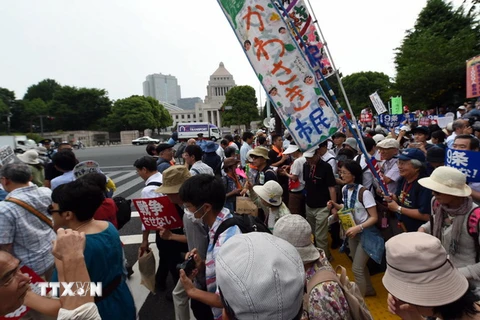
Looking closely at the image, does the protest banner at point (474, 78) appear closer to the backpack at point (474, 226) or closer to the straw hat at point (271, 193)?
the straw hat at point (271, 193)

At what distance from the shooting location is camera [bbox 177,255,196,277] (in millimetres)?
1985

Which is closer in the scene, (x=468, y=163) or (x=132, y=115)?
(x=468, y=163)

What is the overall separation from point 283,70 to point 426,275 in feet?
7.00

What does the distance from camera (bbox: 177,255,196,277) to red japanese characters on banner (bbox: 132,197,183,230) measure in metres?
0.98

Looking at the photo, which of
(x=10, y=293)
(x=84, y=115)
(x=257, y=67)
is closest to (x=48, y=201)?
(x=10, y=293)

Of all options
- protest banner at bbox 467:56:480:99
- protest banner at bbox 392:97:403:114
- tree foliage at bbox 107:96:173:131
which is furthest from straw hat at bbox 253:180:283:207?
tree foliage at bbox 107:96:173:131

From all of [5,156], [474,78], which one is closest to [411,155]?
[5,156]

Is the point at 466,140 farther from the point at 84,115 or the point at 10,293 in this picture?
the point at 84,115

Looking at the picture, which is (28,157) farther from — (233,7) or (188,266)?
(188,266)

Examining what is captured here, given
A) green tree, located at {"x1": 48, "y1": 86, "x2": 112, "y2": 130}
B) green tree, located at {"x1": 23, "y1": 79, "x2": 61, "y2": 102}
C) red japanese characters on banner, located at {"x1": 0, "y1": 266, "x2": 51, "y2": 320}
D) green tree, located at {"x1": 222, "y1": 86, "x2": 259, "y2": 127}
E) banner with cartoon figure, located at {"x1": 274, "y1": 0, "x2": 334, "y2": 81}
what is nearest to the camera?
red japanese characters on banner, located at {"x1": 0, "y1": 266, "x2": 51, "y2": 320}

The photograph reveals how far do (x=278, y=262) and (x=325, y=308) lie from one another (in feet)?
2.18

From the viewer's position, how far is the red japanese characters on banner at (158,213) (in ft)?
9.68

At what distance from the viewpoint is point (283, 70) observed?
9.66 ft

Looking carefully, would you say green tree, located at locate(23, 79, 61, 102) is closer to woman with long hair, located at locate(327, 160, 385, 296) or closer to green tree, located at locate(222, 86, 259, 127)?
green tree, located at locate(222, 86, 259, 127)
